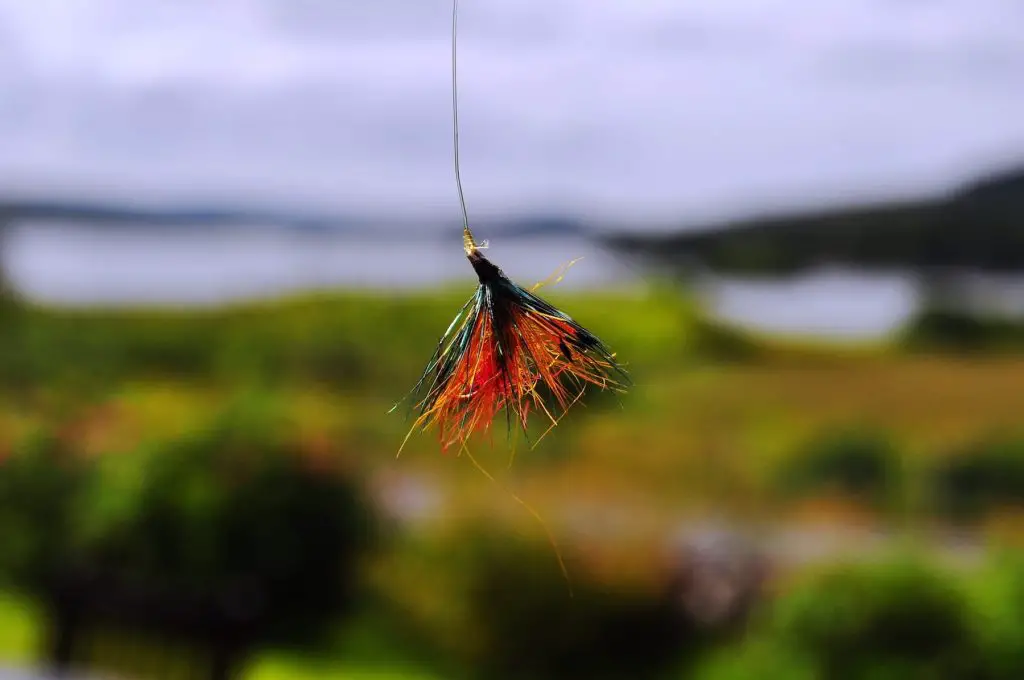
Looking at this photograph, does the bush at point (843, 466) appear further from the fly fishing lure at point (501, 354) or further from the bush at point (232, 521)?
the fly fishing lure at point (501, 354)

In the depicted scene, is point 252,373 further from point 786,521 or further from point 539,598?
point 786,521

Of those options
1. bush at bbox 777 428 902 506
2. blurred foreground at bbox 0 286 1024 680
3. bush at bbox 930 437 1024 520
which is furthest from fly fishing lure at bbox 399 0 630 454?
bush at bbox 930 437 1024 520

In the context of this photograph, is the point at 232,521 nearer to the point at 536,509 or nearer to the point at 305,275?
the point at 536,509

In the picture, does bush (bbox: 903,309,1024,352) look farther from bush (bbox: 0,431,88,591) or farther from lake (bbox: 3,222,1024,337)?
bush (bbox: 0,431,88,591)

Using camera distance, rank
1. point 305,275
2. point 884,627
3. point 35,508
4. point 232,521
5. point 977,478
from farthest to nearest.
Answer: point 305,275 → point 35,508 → point 977,478 → point 232,521 → point 884,627

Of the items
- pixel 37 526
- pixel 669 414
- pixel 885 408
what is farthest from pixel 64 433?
pixel 885 408

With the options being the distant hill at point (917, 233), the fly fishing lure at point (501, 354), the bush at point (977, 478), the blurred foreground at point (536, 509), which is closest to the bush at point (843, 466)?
the blurred foreground at point (536, 509)

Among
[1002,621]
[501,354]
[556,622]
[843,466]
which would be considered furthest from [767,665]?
[501,354]
